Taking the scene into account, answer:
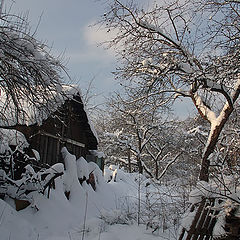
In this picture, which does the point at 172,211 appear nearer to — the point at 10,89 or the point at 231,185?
the point at 231,185

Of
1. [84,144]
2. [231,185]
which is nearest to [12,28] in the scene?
[231,185]

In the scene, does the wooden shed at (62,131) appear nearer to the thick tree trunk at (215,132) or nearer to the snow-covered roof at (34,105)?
the snow-covered roof at (34,105)

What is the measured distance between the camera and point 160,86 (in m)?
7.32

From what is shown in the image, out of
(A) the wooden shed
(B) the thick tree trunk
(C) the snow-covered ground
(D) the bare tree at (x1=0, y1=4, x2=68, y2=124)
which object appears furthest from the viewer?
(B) the thick tree trunk

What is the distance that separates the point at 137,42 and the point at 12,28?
4244 millimetres

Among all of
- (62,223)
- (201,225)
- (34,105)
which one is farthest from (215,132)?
(34,105)

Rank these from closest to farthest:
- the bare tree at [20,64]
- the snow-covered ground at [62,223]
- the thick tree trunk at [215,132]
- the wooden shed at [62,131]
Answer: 1. the bare tree at [20,64]
2. the snow-covered ground at [62,223]
3. the wooden shed at [62,131]
4. the thick tree trunk at [215,132]

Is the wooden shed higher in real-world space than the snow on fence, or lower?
higher

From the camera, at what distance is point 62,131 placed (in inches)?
381

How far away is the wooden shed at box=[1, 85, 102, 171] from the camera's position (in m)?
6.80

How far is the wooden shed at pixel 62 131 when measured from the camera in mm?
6797

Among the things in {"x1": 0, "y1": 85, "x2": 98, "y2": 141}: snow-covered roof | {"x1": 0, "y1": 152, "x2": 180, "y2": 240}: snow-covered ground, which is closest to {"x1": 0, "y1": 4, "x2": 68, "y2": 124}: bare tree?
{"x1": 0, "y1": 85, "x2": 98, "y2": 141}: snow-covered roof

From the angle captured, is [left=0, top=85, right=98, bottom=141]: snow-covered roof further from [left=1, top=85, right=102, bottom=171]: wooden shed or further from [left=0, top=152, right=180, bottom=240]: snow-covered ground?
[left=0, top=152, right=180, bottom=240]: snow-covered ground

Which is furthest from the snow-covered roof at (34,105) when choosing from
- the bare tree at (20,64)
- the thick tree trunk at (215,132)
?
the thick tree trunk at (215,132)
